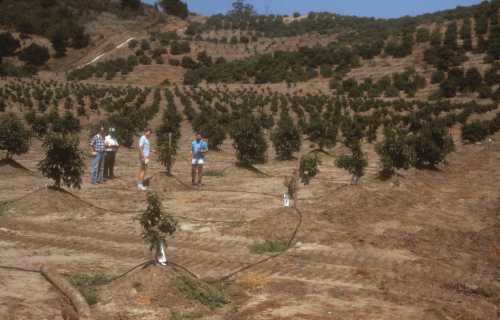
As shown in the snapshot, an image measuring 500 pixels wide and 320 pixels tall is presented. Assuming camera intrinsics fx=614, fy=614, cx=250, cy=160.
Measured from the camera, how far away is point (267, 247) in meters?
9.64

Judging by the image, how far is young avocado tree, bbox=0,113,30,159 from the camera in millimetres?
15750

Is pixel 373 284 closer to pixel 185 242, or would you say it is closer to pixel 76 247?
pixel 185 242

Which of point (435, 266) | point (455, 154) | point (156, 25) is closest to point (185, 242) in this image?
point (435, 266)

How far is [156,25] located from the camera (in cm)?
9931

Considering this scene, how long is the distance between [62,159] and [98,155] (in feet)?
9.39

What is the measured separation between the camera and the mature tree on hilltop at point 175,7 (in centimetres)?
11569

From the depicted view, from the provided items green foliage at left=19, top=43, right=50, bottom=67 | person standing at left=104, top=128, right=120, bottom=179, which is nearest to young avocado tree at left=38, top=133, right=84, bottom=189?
person standing at left=104, top=128, right=120, bottom=179

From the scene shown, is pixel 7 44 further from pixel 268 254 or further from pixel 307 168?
→ pixel 268 254

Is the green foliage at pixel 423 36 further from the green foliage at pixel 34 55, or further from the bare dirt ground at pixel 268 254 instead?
the bare dirt ground at pixel 268 254

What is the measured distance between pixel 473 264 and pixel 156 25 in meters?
95.0

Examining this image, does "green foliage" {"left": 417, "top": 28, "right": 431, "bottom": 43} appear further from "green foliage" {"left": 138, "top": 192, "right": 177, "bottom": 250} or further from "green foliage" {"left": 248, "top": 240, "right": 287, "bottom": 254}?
"green foliage" {"left": 138, "top": 192, "right": 177, "bottom": 250}

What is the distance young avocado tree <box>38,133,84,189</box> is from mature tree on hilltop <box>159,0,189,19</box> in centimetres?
10774

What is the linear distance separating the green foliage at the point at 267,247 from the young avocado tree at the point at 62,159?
4.29m

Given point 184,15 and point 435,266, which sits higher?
point 184,15
